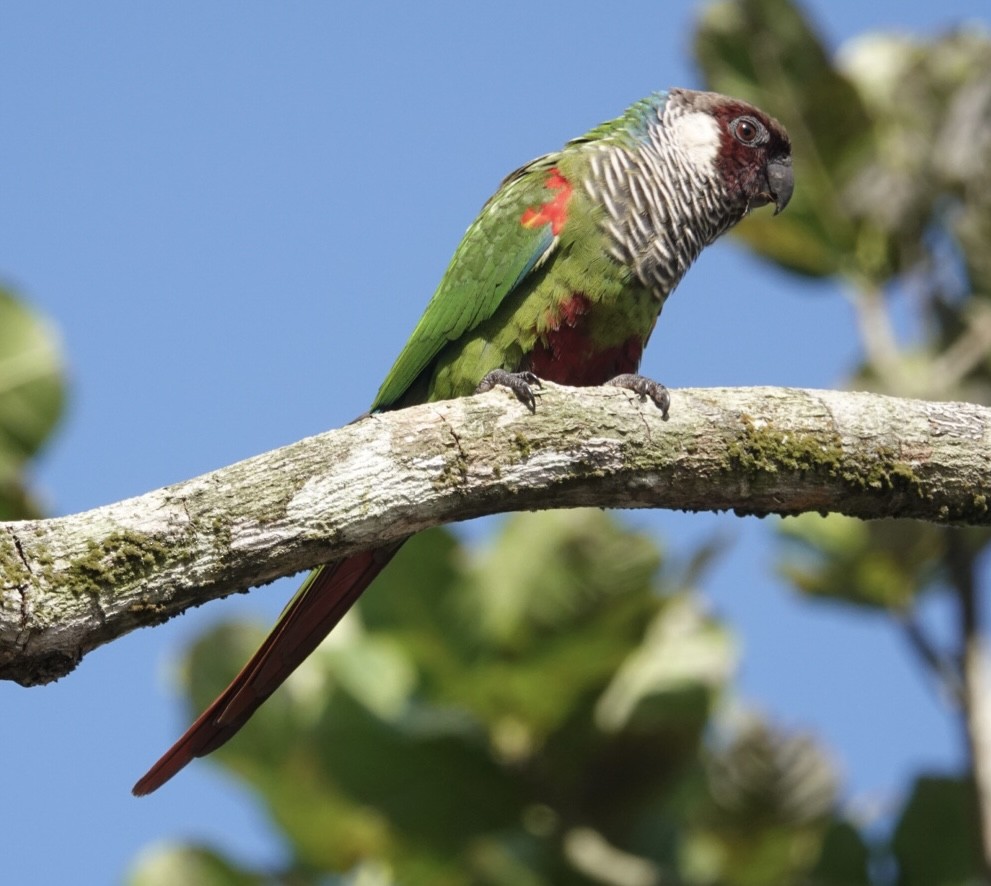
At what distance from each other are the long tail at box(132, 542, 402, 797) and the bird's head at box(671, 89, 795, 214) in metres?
2.60

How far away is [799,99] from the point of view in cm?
774

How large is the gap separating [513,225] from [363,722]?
2.96 meters

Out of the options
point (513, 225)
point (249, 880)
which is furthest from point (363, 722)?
point (513, 225)

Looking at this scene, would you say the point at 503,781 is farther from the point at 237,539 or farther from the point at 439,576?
the point at 237,539

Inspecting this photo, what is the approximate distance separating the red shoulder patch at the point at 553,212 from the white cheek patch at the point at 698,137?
726mm

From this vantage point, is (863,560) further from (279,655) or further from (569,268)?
(279,655)

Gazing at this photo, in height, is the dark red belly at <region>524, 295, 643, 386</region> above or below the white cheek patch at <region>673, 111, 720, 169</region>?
below

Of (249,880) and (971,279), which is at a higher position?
(971,279)

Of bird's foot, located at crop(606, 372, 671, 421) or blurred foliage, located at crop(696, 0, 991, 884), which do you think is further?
blurred foliage, located at crop(696, 0, 991, 884)

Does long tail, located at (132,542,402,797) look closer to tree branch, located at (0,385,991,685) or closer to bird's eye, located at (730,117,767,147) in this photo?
tree branch, located at (0,385,991,685)

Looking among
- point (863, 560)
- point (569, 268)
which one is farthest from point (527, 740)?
point (569, 268)

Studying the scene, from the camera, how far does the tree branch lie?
2.89 meters

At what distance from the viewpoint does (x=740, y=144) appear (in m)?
5.73

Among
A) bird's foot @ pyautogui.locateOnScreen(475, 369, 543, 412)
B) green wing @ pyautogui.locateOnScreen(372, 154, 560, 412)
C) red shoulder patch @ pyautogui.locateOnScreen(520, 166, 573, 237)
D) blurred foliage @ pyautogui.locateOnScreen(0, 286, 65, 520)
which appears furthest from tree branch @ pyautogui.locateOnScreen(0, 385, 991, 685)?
blurred foliage @ pyautogui.locateOnScreen(0, 286, 65, 520)
